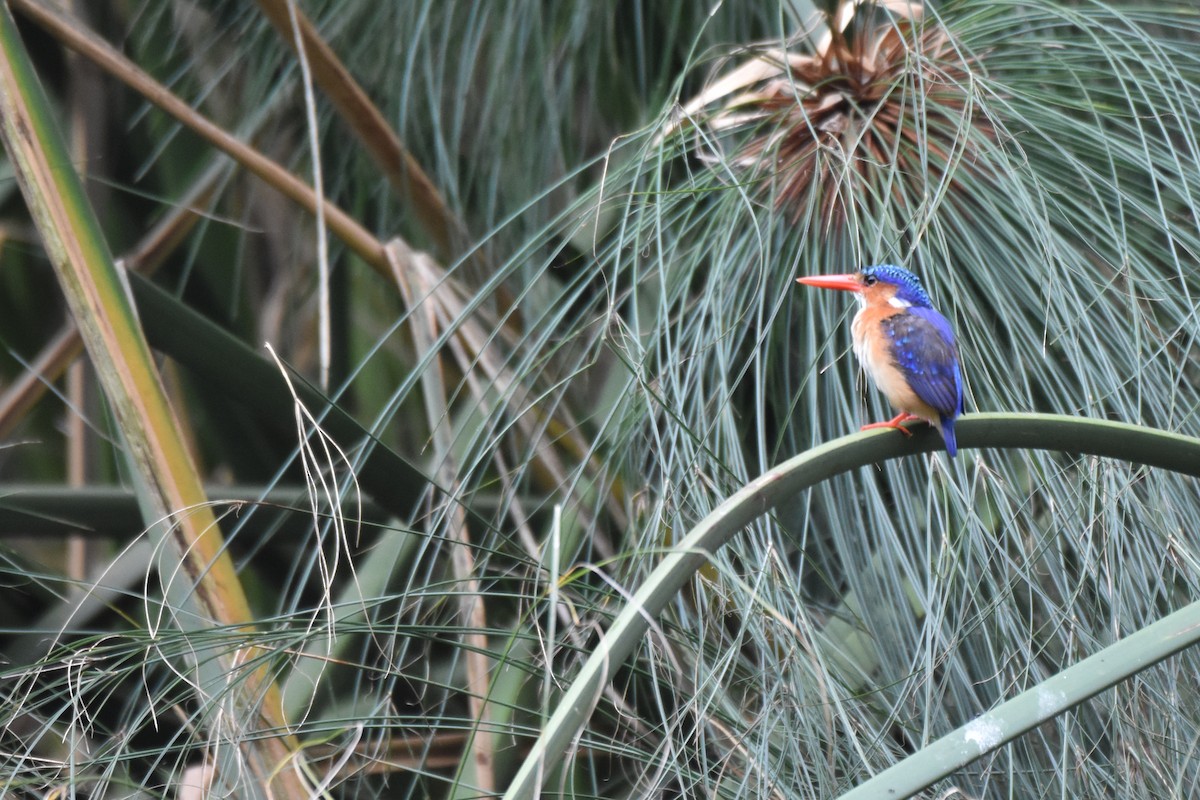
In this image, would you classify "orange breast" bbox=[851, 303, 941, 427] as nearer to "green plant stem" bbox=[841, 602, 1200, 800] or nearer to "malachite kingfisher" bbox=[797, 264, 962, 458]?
"malachite kingfisher" bbox=[797, 264, 962, 458]

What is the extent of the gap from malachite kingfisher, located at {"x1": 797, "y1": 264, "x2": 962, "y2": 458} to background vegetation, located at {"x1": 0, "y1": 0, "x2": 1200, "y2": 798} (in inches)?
1.7

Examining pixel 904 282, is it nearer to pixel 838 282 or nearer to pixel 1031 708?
pixel 838 282

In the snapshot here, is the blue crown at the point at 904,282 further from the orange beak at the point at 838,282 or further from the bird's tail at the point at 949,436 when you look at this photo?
the bird's tail at the point at 949,436

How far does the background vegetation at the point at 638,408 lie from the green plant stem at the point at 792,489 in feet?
0.10

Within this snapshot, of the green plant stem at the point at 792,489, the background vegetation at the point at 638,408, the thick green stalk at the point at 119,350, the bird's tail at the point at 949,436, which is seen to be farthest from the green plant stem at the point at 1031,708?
the thick green stalk at the point at 119,350

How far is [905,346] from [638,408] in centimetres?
32

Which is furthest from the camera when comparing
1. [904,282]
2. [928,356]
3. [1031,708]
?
[904,282]

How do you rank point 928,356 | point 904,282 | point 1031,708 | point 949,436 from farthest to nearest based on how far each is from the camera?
point 904,282 < point 928,356 < point 949,436 < point 1031,708

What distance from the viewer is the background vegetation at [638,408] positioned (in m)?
1.09

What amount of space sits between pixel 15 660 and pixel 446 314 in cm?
79

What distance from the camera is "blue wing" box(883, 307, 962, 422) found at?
44.4 inches

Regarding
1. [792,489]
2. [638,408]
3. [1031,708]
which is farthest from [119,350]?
[1031,708]

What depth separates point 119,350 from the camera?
48.6 inches

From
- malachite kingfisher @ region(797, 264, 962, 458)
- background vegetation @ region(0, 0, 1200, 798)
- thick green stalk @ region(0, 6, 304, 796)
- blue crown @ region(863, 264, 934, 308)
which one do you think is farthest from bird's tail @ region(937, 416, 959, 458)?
thick green stalk @ region(0, 6, 304, 796)
